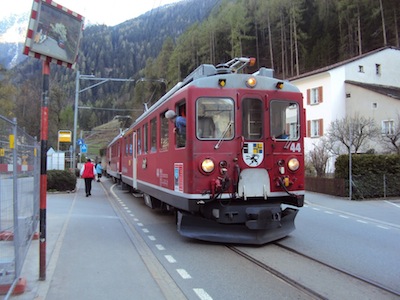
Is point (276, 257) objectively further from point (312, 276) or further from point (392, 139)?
point (392, 139)

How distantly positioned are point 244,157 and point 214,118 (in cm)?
90

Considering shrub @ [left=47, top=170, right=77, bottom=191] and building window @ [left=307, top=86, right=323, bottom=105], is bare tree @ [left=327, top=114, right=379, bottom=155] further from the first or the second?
shrub @ [left=47, top=170, right=77, bottom=191]

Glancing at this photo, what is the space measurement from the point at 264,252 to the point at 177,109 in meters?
3.22

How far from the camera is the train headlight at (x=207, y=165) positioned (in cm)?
735

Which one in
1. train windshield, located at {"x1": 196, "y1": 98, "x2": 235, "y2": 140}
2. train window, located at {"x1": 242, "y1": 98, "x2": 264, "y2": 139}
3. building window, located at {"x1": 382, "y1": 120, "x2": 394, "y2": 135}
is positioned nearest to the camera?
train windshield, located at {"x1": 196, "y1": 98, "x2": 235, "y2": 140}

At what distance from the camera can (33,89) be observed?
46.1 meters

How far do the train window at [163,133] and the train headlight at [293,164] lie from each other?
2698mm

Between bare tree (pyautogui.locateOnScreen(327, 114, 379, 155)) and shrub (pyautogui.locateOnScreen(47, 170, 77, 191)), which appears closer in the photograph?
shrub (pyautogui.locateOnScreen(47, 170, 77, 191))

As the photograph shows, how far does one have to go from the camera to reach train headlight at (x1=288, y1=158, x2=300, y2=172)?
7848mm

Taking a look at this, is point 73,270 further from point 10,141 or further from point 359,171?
point 359,171

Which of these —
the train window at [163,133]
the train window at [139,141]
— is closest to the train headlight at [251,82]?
the train window at [163,133]

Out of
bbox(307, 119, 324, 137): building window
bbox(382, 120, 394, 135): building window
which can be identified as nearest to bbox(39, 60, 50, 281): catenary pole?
bbox(382, 120, 394, 135): building window

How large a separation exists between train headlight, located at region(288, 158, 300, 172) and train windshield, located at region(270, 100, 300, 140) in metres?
0.44

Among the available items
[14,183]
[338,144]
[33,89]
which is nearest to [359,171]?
[338,144]
